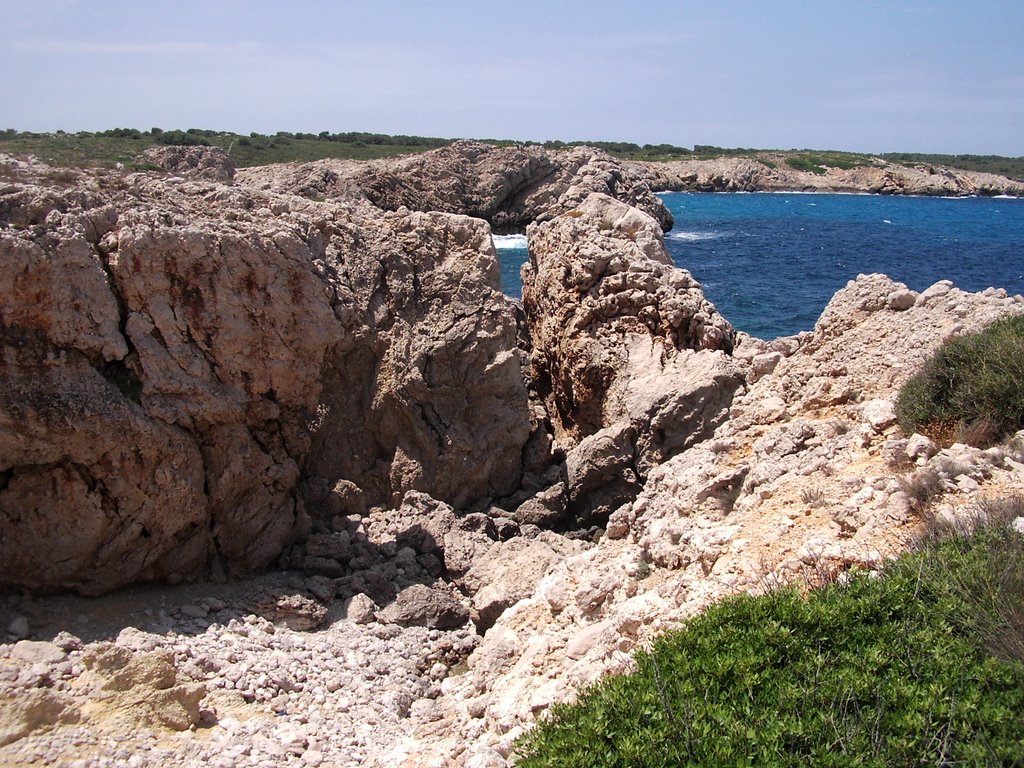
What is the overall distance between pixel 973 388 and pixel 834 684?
187 inches

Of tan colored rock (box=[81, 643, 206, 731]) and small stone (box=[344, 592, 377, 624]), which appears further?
small stone (box=[344, 592, 377, 624])

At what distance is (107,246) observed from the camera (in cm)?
1078

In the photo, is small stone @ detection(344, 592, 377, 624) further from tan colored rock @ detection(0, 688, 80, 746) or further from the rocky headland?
tan colored rock @ detection(0, 688, 80, 746)

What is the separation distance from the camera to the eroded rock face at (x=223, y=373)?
33.3 ft

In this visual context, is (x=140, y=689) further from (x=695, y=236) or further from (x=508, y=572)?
(x=695, y=236)

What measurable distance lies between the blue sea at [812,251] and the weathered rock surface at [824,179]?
23.9 metres

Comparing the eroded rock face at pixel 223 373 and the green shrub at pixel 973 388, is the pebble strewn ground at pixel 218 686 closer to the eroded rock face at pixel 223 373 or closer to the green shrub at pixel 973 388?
the eroded rock face at pixel 223 373

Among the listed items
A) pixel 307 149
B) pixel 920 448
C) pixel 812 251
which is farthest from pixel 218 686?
pixel 307 149

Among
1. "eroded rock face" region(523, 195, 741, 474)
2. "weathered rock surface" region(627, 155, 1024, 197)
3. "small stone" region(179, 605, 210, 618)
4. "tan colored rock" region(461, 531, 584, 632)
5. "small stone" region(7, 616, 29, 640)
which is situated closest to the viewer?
"small stone" region(7, 616, 29, 640)

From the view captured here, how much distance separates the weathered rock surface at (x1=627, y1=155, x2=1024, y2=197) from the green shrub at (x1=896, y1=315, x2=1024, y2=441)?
11004 centimetres

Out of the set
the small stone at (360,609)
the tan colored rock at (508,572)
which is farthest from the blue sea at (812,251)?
the small stone at (360,609)

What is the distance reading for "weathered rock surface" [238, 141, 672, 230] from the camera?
59375 mm

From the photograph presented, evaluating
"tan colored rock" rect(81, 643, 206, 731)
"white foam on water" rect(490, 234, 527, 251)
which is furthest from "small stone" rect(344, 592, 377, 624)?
"white foam on water" rect(490, 234, 527, 251)

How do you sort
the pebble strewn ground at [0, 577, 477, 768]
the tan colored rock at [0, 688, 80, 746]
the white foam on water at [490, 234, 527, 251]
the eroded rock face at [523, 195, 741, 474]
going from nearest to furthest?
the tan colored rock at [0, 688, 80, 746] < the pebble strewn ground at [0, 577, 477, 768] < the eroded rock face at [523, 195, 741, 474] < the white foam on water at [490, 234, 527, 251]
